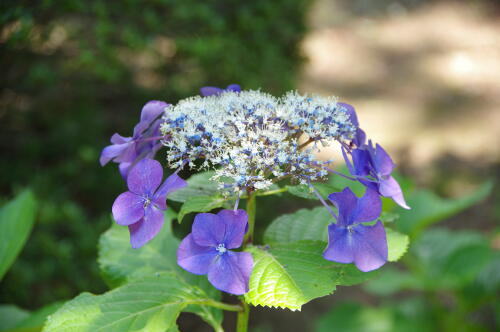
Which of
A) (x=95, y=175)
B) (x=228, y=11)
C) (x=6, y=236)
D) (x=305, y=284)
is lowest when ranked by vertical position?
(x=305, y=284)

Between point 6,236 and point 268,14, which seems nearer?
point 6,236

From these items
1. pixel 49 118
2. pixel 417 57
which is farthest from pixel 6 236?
pixel 417 57

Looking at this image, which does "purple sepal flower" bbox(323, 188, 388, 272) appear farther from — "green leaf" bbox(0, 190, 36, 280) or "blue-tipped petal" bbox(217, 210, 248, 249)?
"green leaf" bbox(0, 190, 36, 280)

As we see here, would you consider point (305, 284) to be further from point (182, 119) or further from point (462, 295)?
point (462, 295)

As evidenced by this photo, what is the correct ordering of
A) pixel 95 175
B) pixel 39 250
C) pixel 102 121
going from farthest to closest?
pixel 102 121 < pixel 95 175 < pixel 39 250

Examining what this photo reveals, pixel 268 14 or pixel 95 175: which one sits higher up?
pixel 268 14

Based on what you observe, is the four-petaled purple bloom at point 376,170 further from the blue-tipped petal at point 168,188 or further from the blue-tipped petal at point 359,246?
the blue-tipped petal at point 168,188

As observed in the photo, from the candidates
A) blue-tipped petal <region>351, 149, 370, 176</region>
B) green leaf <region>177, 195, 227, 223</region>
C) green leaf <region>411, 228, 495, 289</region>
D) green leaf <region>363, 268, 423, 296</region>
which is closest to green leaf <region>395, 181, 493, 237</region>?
green leaf <region>411, 228, 495, 289</region>
